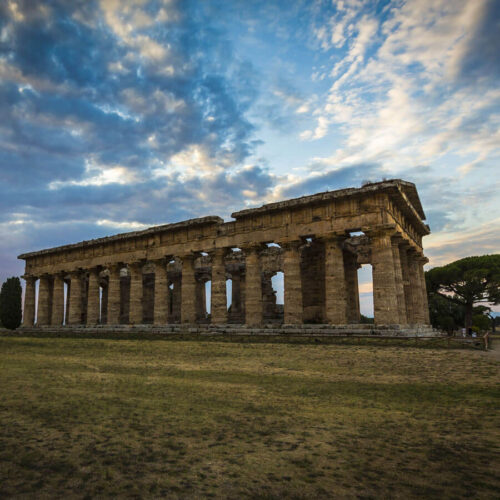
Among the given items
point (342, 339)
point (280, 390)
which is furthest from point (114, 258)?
point (280, 390)

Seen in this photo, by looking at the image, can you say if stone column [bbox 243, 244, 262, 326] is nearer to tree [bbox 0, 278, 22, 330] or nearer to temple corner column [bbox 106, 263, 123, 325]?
A: temple corner column [bbox 106, 263, 123, 325]

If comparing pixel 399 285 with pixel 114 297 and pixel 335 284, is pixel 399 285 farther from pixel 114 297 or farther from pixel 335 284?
pixel 114 297

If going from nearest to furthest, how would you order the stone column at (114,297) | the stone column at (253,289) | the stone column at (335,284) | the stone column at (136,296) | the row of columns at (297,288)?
the row of columns at (297,288) < the stone column at (335,284) < the stone column at (253,289) < the stone column at (136,296) < the stone column at (114,297)

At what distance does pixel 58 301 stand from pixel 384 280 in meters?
33.6

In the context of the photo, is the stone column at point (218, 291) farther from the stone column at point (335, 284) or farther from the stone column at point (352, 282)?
the stone column at point (352, 282)

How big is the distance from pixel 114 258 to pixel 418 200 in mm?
26407

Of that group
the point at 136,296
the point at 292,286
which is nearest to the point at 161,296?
the point at 136,296

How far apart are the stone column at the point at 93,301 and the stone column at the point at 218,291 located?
1400cm

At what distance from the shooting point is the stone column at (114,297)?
3462 cm

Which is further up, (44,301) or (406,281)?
(406,281)

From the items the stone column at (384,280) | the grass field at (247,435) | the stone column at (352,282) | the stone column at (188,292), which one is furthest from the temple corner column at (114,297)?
the grass field at (247,435)

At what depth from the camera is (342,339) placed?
757 inches

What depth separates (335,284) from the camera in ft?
78.3

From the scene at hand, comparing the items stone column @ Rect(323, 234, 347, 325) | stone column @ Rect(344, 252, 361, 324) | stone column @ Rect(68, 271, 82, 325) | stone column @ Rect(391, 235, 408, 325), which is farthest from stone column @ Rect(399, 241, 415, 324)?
stone column @ Rect(68, 271, 82, 325)
